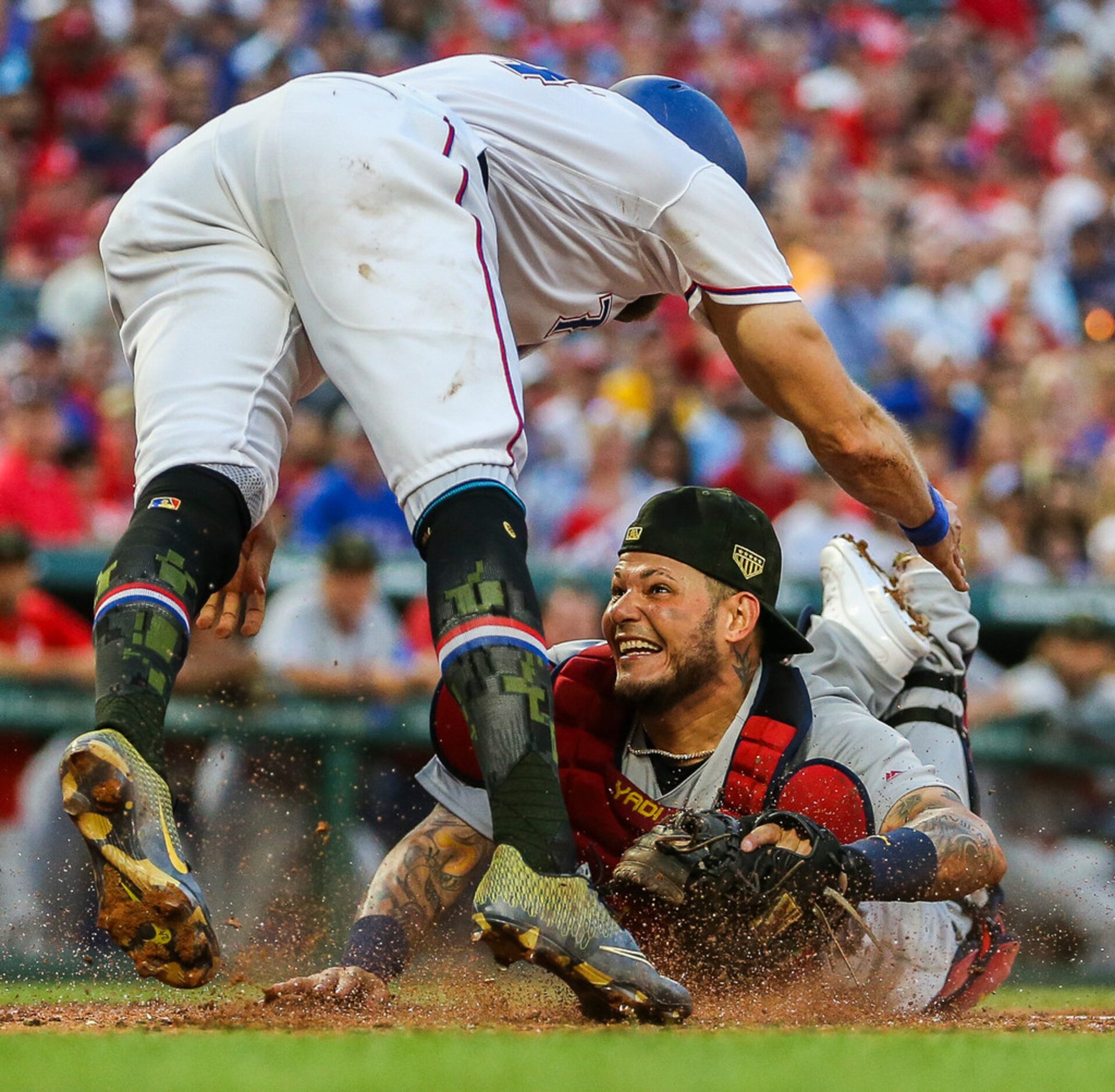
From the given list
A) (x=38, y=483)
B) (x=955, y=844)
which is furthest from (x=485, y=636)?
(x=38, y=483)

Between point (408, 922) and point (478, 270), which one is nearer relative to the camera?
point (478, 270)

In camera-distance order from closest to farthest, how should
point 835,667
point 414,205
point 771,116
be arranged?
point 414,205 < point 835,667 < point 771,116

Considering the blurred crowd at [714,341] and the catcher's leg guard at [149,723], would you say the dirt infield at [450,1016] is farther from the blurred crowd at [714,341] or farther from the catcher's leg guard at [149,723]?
the blurred crowd at [714,341]

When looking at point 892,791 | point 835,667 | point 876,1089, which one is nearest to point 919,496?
point 892,791

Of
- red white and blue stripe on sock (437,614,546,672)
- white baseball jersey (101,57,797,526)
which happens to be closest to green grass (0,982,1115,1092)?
red white and blue stripe on sock (437,614,546,672)

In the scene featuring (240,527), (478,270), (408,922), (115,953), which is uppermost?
(478,270)

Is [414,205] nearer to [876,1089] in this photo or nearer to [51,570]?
[876,1089]

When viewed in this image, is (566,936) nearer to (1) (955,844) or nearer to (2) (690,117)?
(1) (955,844)
